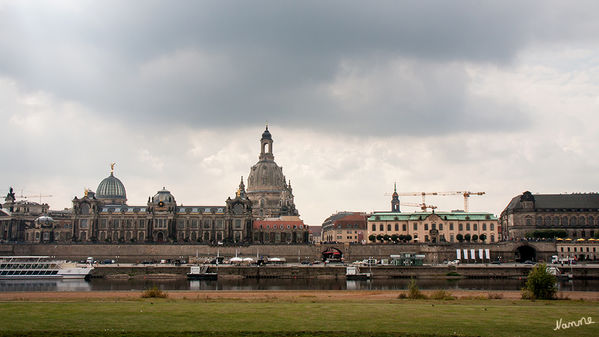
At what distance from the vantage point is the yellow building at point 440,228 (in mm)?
116688

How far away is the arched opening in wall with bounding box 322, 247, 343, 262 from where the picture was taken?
374ft

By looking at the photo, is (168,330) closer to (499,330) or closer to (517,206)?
(499,330)

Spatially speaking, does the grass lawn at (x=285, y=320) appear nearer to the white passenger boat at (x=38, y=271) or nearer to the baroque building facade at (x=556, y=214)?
the white passenger boat at (x=38, y=271)

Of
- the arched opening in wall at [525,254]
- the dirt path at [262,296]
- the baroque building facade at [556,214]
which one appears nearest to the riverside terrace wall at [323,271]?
the arched opening in wall at [525,254]

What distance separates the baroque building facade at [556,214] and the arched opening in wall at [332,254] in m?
41.9

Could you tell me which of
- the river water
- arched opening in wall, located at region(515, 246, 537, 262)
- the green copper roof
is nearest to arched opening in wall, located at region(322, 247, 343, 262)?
the green copper roof

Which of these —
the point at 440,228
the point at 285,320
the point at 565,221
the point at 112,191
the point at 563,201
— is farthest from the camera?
the point at 112,191

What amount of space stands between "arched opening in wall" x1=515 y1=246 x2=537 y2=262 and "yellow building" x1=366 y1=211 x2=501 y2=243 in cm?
717

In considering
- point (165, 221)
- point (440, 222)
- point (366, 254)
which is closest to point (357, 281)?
point (366, 254)

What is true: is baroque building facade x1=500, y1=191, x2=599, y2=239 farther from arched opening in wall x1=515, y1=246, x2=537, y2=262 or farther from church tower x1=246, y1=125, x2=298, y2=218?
church tower x1=246, y1=125, x2=298, y2=218

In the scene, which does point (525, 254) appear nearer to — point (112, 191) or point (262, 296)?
point (262, 296)

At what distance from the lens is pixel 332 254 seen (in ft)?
376

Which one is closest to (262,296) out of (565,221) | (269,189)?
(565,221)

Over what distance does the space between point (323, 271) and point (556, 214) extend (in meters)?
67.9
